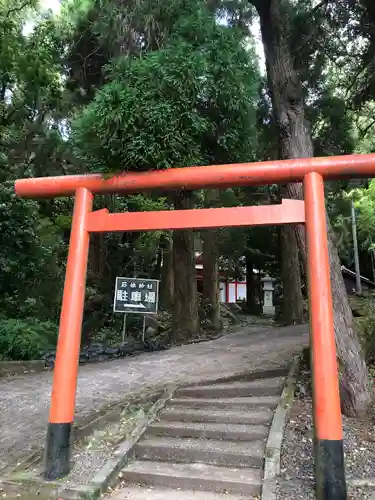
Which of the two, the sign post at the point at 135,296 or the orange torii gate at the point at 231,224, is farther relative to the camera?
the sign post at the point at 135,296

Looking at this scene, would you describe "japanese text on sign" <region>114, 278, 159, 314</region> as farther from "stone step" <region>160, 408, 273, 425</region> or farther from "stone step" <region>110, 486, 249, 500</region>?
"stone step" <region>110, 486, 249, 500</region>

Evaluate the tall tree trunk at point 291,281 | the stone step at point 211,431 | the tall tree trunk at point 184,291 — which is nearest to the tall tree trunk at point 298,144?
the stone step at point 211,431

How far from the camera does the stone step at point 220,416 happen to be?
5.14 meters

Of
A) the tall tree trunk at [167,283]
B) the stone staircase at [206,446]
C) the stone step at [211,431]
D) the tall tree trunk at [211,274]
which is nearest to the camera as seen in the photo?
the stone staircase at [206,446]

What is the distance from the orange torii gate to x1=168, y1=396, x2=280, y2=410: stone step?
70.5 inches

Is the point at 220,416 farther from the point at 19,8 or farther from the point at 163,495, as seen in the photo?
the point at 19,8

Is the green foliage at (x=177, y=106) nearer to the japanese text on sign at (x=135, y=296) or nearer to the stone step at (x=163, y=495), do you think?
the stone step at (x=163, y=495)

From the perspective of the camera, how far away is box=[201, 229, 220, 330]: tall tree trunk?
14854 mm

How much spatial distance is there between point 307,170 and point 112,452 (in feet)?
11.8

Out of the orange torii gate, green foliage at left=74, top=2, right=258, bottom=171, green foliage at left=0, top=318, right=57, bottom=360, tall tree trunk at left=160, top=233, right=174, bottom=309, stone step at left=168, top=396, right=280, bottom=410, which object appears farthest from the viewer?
tall tree trunk at left=160, top=233, right=174, bottom=309

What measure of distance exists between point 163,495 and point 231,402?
1.81 m

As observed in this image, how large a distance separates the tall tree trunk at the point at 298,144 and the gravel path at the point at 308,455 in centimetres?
43

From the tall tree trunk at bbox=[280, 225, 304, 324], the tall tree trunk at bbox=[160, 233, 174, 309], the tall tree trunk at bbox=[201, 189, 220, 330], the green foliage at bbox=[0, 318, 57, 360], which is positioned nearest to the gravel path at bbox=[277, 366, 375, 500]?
the green foliage at bbox=[0, 318, 57, 360]

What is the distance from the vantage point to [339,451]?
3617 mm
